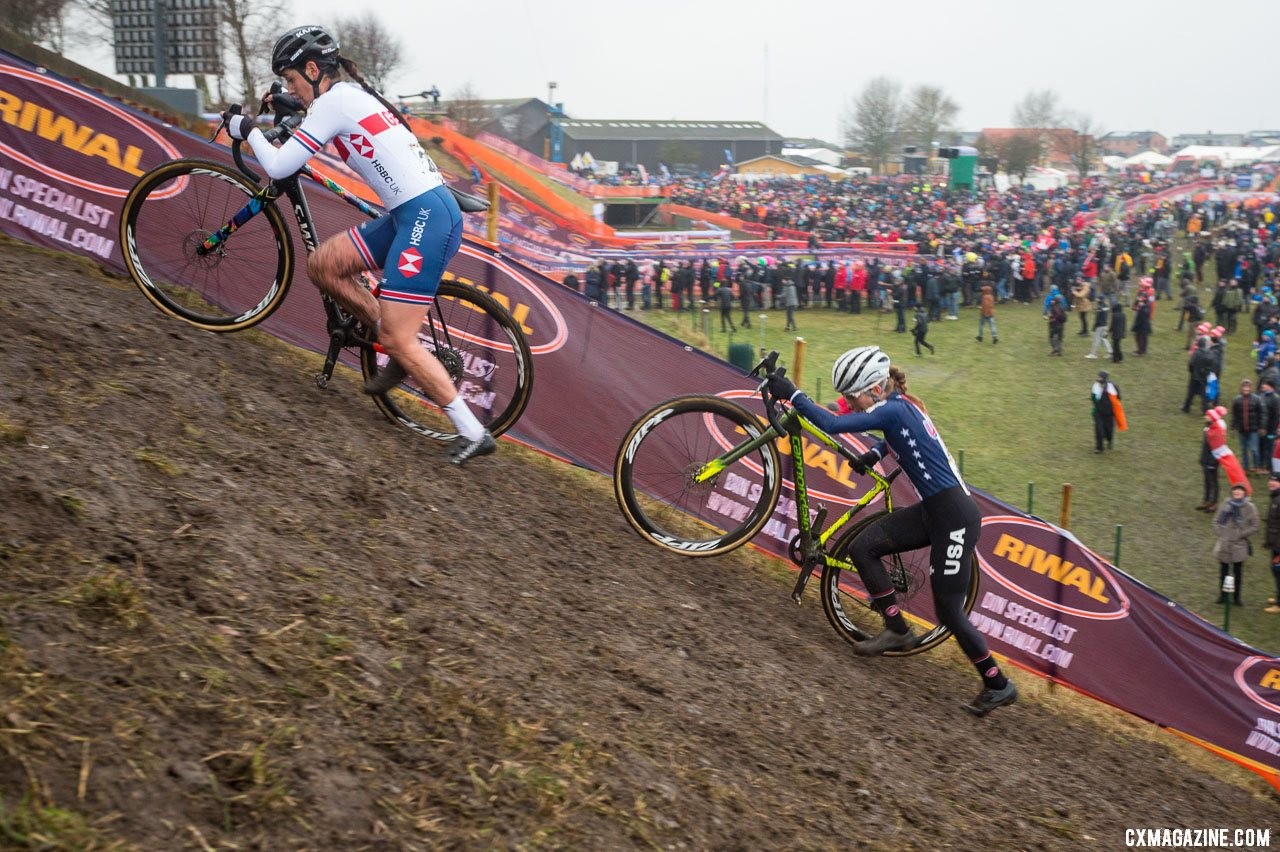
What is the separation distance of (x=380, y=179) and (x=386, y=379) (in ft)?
4.15

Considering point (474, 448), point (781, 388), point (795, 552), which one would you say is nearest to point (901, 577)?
point (795, 552)

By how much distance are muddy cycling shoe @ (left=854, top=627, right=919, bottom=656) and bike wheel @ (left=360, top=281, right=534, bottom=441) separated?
272cm

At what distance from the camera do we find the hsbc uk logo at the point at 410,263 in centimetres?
606

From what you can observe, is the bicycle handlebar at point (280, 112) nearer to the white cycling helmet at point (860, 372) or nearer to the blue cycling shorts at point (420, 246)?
the blue cycling shorts at point (420, 246)

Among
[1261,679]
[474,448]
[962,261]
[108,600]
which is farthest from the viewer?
[962,261]

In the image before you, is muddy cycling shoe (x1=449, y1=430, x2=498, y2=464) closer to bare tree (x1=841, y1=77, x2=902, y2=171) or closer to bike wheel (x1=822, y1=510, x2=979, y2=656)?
bike wheel (x1=822, y1=510, x2=979, y2=656)

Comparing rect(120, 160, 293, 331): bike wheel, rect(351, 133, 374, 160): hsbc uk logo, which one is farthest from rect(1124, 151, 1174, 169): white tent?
rect(351, 133, 374, 160): hsbc uk logo

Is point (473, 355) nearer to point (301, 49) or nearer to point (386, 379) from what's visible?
point (386, 379)

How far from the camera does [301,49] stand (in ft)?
19.7

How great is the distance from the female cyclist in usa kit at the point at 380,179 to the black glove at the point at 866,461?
2.79 m

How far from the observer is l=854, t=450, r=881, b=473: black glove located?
7227mm

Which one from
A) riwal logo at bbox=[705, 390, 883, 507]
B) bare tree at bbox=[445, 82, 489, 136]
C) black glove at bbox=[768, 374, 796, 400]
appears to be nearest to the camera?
black glove at bbox=[768, 374, 796, 400]

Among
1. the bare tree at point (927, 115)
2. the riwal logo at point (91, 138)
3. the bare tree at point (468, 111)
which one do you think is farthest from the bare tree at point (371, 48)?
the bare tree at point (927, 115)

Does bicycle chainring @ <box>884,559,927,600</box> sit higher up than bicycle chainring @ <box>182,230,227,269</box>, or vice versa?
bicycle chainring @ <box>182,230,227,269</box>
